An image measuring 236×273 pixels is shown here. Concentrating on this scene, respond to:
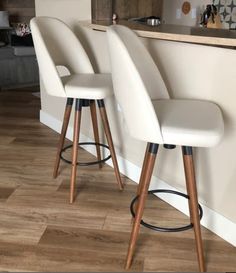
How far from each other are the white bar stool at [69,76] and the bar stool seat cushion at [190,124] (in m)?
0.53

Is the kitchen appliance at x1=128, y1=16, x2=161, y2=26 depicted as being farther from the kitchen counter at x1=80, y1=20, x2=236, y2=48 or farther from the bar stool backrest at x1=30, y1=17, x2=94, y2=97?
the bar stool backrest at x1=30, y1=17, x2=94, y2=97

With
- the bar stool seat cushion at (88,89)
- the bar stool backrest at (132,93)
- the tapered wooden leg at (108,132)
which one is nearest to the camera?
the bar stool backrest at (132,93)

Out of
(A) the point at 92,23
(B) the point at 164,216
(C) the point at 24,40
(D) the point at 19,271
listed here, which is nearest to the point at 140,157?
(B) the point at 164,216

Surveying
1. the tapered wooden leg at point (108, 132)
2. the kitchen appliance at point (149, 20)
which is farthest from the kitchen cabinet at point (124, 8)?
the tapered wooden leg at point (108, 132)

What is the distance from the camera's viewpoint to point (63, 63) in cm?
250

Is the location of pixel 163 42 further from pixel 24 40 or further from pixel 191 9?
pixel 24 40

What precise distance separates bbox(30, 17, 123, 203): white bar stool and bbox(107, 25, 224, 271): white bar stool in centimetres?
46

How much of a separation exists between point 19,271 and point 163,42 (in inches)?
54.1

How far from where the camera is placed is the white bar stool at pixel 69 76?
2150mm

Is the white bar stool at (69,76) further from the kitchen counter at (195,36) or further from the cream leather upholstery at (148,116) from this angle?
the cream leather upholstery at (148,116)

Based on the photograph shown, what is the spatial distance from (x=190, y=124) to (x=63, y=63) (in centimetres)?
121

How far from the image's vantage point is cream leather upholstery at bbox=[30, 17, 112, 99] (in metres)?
2.15

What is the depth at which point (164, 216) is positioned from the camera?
86.6 inches

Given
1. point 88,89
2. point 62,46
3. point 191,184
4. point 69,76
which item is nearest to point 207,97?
point 191,184
